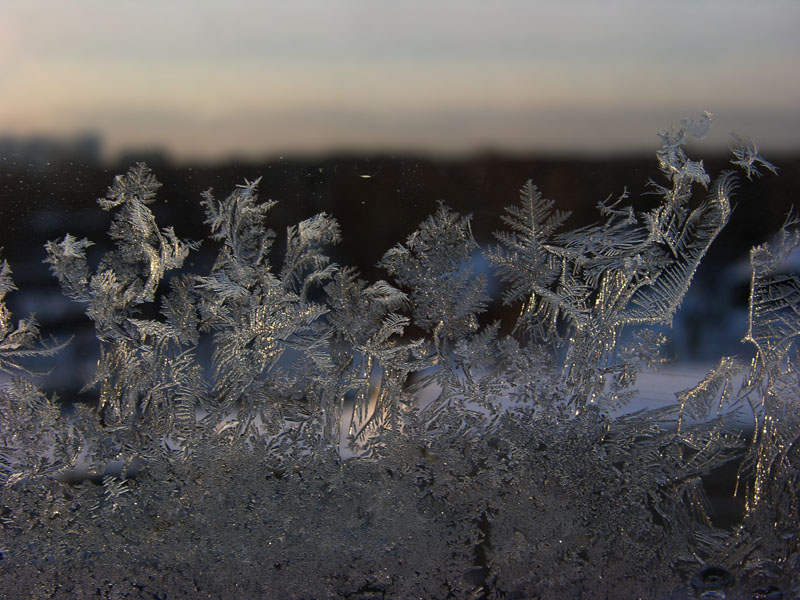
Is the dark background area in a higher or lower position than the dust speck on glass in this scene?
higher

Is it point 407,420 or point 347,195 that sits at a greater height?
point 347,195

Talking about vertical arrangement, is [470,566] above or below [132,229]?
below

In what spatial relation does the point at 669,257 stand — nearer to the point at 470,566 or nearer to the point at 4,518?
the point at 470,566

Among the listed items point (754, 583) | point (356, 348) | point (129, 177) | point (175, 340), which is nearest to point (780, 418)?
point (754, 583)
